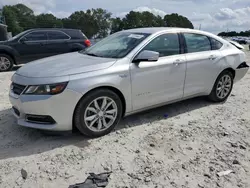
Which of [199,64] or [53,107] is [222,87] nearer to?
[199,64]

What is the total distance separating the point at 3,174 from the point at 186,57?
10.7 feet

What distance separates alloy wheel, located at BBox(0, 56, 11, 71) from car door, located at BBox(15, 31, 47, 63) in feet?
1.62

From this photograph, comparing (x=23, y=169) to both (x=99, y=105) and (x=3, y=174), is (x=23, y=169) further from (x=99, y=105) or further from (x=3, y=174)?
(x=99, y=105)

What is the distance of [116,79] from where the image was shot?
379 cm

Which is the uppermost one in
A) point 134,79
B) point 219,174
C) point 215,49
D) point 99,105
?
point 215,49

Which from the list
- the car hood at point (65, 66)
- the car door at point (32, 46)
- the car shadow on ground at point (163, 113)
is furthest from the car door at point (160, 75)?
the car door at point (32, 46)

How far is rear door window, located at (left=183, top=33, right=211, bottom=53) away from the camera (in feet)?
15.7

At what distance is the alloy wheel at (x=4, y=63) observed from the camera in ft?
30.8

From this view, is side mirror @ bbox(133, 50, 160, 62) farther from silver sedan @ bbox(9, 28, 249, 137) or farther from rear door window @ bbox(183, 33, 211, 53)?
rear door window @ bbox(183, 33, 211, 53)

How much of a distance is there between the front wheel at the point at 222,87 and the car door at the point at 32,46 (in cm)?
699

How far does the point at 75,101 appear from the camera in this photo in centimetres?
349

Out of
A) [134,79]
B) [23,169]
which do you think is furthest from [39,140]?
[134,79]

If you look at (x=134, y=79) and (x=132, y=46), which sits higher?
(x=132, y=46)

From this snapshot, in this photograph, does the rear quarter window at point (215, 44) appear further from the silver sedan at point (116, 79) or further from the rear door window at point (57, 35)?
the rear door window at point (57, 35)
